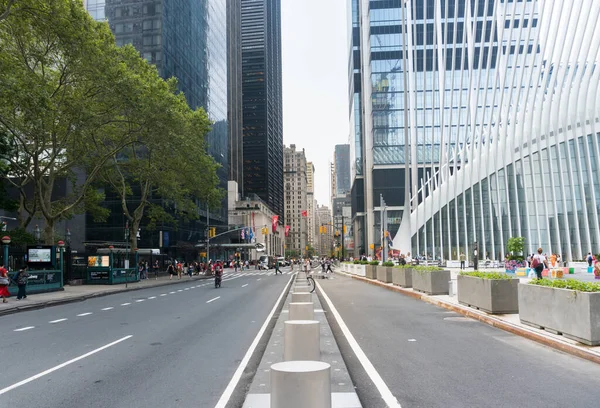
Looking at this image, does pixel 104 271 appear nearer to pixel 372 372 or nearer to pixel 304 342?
pixel 372 372

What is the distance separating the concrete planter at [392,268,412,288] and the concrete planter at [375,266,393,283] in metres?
1.92

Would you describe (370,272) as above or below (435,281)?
below

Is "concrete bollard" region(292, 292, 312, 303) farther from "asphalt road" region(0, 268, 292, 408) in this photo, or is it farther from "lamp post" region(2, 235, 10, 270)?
"lamp post" region(2, 235, 10, 270)

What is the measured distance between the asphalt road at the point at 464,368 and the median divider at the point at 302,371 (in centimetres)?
26

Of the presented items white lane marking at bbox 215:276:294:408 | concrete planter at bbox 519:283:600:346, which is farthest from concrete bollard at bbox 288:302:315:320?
concrete planter at bbox 519:283:600:346

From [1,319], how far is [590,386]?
58.0ft

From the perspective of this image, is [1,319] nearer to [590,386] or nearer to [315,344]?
[315,344]

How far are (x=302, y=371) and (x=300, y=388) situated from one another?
0.12 metres

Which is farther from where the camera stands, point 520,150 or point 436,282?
point 520,150

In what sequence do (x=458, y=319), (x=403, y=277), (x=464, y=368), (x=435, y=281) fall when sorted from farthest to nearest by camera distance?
(x=403, y=277)
(x=435, y=281)
(x=458, y=319)
(x=464, y=368)

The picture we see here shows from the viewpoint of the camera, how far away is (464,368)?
7.95 m

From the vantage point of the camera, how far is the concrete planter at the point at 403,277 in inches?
988

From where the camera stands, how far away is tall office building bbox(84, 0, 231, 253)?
203 feet

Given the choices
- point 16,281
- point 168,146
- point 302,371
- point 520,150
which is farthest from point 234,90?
point 302,371
